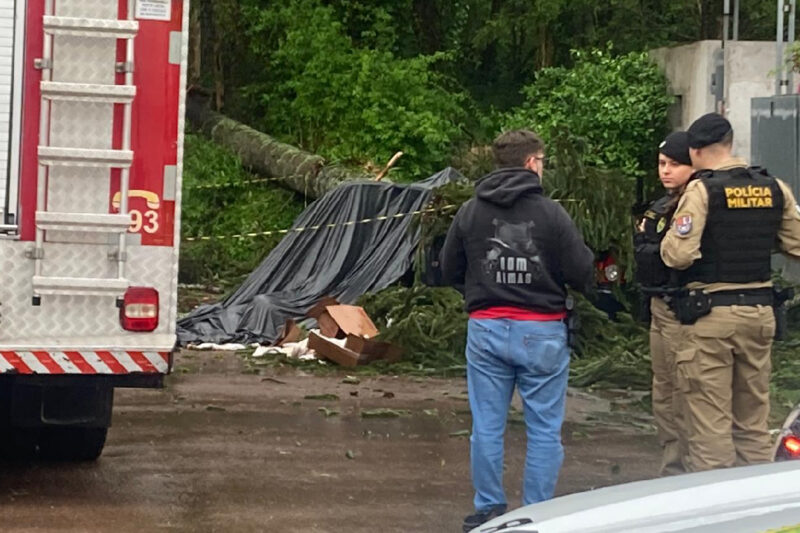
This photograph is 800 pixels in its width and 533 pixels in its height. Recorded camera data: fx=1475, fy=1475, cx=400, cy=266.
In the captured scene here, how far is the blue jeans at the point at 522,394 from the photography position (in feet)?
21.2

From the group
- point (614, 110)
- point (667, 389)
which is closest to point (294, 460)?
point (667, 389)

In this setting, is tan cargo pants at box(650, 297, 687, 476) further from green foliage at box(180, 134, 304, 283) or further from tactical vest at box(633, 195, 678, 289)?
Result: green foliage at box(180, 134, 304, 283)

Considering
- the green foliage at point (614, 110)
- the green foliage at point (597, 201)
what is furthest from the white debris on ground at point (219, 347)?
the green foliage at point (614, 110)

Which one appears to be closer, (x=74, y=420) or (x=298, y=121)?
(x=74, y=420)

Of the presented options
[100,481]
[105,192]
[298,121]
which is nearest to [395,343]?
[100,481]

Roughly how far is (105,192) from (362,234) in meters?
8.30

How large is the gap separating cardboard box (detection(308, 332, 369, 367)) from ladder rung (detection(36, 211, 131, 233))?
5492 millimetres

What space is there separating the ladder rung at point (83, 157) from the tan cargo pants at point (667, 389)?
2645 mm

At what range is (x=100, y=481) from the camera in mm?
7930

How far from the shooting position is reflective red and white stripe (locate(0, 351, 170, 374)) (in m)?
6.82

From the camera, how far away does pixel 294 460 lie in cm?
862

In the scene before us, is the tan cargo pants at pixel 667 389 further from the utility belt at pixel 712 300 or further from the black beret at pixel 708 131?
the black beret at pixel 708 131

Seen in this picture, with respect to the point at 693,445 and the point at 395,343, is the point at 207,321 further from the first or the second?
the point at 693,445

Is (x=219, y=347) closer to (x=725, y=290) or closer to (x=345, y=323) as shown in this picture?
(x=345, y=323)
